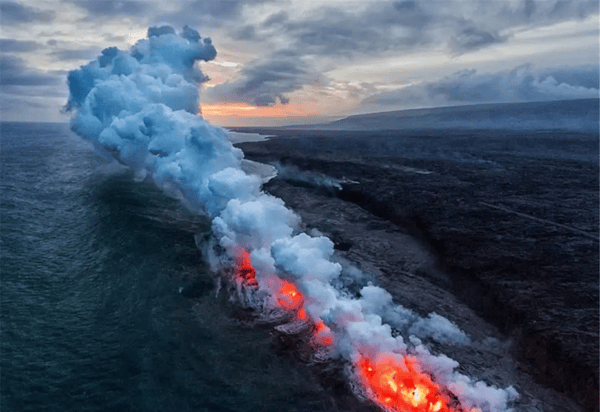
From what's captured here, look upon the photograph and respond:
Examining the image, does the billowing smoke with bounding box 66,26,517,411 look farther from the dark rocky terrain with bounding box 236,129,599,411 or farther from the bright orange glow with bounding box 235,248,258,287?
the dark rocky terrain with bounding box 236,129,599,411

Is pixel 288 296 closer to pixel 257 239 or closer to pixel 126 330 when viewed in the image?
pixel 257 239

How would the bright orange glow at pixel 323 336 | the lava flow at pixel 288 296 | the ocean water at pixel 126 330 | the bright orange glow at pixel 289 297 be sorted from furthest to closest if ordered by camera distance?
the bright orange glow at pixel 289 297 → the lava flow at pixel 288 296 → the bright orange glow at pixel 323 336 → the ocean water at pixel 126 330

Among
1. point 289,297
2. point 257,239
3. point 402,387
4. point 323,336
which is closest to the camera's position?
point 402,387

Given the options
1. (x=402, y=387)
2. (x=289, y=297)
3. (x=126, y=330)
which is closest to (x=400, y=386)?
(x=402, y=387)

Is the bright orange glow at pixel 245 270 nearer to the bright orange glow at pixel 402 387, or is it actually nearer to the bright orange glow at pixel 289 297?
the bright orange glow at pixel 289 297

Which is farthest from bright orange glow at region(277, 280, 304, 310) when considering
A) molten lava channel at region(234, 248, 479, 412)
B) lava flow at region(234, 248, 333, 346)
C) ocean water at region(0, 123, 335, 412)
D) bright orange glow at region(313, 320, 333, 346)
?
molten lava channel at region(234, 248, 479, 412)

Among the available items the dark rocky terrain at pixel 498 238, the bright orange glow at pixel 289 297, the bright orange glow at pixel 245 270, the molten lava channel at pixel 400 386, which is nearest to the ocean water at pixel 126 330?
the bright orange glow at pixel 245 270

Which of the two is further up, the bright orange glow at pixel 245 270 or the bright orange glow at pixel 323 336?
the bright orange glow at pixel 245 270
